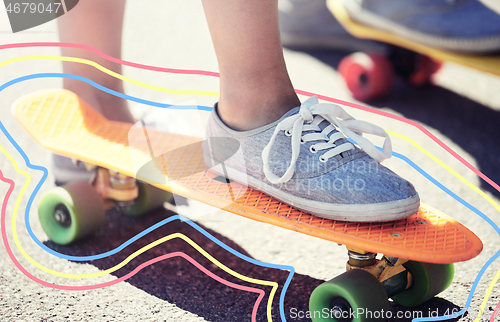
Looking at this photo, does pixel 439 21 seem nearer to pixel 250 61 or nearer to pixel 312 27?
pixel 312 27

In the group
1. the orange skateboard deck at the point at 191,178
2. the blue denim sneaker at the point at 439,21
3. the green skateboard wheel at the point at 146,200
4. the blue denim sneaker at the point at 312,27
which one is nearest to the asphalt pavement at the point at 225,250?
the green skateboard wheel at the point at 146,200

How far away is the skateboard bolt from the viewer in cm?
120

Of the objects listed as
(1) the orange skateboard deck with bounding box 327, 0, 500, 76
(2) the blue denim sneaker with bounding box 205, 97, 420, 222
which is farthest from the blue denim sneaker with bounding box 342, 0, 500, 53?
(2) the blue denim sneaker with bounding box 205, 97, 420, 222

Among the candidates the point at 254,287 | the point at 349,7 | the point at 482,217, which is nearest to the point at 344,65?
the point at 349,7

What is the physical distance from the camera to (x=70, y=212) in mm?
1171

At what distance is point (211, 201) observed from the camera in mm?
957

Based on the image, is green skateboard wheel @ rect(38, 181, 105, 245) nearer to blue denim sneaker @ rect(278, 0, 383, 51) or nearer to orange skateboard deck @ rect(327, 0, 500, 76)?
orange skateboard deck @ rect(327, 0, 500, 76)

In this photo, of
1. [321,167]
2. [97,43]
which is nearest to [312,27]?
[97,43]

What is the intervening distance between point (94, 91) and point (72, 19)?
0.63ft

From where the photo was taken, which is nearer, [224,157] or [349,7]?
[224,157]

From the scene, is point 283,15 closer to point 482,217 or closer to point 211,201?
point 482,217

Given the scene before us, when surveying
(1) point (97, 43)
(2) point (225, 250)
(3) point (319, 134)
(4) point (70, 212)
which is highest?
(1) point (97, 43)

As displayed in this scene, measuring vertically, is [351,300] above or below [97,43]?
below

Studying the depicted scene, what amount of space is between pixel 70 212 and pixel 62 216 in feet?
0.13
